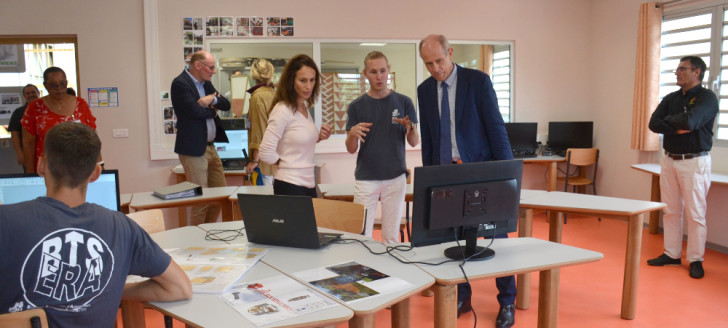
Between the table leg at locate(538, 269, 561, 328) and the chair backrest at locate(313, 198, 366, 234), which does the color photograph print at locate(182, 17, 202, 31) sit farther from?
the table leg at locate(538, 269, 561, 328)

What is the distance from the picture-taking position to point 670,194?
4.46 meters

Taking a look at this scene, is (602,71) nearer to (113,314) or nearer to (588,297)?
(588,297)

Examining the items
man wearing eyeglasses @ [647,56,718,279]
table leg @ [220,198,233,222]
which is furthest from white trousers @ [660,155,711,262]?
table leg @ [220,198,233,222]

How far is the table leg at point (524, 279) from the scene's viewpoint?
3.51 meters

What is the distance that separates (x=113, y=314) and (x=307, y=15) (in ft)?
15.9

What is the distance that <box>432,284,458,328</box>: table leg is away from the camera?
198cm

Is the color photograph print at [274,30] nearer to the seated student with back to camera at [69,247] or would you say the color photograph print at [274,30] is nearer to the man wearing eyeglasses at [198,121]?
the man wearing eyeglasses at [198,121]

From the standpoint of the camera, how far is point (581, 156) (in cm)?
628

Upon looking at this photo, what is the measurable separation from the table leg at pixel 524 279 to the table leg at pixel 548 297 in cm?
104

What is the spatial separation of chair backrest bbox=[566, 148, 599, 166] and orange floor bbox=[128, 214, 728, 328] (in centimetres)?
157

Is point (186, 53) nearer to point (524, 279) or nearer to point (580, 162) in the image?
point (524, 279)

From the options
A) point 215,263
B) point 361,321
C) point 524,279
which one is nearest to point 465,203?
point 361,321

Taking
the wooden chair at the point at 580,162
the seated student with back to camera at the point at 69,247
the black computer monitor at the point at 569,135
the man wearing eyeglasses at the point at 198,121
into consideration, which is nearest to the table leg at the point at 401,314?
the seated student with back to camera at the point at 69,247

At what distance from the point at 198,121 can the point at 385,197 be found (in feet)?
5.97
